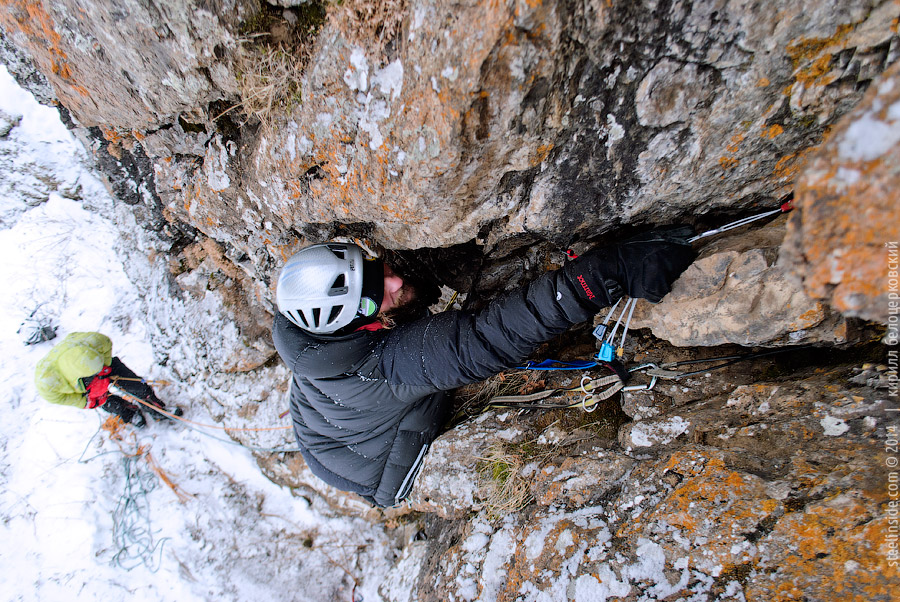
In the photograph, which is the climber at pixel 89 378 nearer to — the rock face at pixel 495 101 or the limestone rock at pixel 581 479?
the rock face at pixel 495 101

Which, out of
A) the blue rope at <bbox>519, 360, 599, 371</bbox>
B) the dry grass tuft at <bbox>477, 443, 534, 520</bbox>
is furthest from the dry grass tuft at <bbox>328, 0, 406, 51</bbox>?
the dry grass tuft at <bbox>477, 443, 534, 520</bbox>

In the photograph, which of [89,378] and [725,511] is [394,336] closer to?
[725,511]

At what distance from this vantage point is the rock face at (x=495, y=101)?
1.53 meters

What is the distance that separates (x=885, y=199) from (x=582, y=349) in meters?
2.50

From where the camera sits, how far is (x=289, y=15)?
2.09 metres

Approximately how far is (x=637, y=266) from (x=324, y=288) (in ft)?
7.01

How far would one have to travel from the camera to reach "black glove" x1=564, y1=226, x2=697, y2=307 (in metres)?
2.32

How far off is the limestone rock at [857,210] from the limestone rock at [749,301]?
3.34ft

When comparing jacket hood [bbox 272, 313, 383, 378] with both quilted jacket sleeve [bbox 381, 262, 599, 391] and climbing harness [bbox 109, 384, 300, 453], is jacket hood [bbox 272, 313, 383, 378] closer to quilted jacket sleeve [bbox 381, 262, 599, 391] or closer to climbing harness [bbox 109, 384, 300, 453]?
quilted jacket sleeve [bbox 381, 262, 599, 391]

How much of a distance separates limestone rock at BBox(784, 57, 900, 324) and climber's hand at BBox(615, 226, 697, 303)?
1084 millimetres

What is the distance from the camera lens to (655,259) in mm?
2307

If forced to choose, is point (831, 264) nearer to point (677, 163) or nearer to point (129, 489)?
point (677, 163)

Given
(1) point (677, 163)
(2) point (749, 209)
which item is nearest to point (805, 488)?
(2) point (749, 209)

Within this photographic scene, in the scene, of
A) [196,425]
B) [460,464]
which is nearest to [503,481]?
[460,464]
